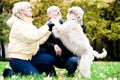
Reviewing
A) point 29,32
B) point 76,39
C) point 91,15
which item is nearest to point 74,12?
point 76,39

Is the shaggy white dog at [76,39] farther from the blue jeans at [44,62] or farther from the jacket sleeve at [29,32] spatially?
the blue jeans at [44,62]

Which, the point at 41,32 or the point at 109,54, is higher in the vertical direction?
the point at 41,32

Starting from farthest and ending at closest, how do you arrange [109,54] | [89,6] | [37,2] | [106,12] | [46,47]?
[109,54] → [106,12] → [89,6] → [37,2] → [46,47]

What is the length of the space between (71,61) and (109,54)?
110ft

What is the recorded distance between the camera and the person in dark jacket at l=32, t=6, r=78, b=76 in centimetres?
808

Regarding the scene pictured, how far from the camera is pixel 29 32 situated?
25.8ft

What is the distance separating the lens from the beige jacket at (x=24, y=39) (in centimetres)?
786

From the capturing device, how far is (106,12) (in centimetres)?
3859

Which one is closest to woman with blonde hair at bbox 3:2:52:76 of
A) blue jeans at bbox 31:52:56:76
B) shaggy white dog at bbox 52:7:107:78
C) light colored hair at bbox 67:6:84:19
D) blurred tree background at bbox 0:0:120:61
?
blue jeans at bbox 31:52:56:76

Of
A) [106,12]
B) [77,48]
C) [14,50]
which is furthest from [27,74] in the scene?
[106,12]

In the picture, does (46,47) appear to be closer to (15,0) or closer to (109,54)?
(15,0)

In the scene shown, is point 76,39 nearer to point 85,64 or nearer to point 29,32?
point 85,64

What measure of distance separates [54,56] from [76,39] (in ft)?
2.36

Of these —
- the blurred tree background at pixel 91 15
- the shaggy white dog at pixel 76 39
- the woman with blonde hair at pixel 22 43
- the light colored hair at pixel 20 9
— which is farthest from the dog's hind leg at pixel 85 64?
the blurred tree background at pixel 91 15
